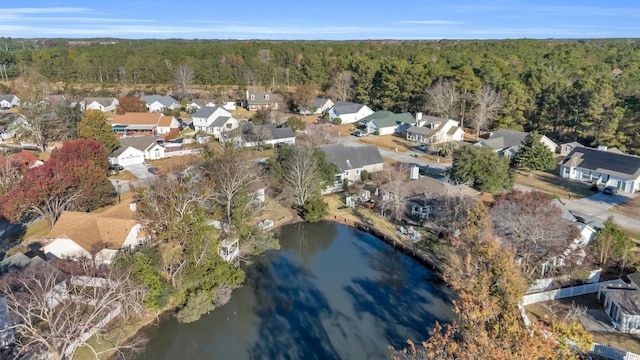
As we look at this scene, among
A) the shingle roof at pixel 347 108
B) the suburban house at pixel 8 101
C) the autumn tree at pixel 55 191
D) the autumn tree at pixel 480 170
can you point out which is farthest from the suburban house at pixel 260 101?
the autumn tree at pixel 480 170

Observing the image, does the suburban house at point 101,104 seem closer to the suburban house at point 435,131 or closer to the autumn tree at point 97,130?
the autumn tree at point 97,130

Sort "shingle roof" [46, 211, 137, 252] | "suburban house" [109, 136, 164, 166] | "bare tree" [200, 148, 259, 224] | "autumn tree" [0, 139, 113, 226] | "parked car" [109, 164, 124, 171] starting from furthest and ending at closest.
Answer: "suburban house" [109, 136, 164, 166] → "parked car" [109, 164, 124, 171] → "bare tree" [200, 148, 259, 224] → "autumn tree" [0, 139, 113, 226] → "shingle roof" [46, 211, 137, 252]

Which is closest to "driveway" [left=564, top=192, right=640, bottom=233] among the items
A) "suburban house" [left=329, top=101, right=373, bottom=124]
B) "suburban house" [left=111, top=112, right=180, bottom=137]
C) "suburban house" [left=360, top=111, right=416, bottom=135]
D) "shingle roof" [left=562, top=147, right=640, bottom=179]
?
"shingle roof" [left=562, top=147, right=640, bottom=179]

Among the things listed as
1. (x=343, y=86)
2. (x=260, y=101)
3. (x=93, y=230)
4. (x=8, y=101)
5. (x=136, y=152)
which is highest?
(x=343, y=86)

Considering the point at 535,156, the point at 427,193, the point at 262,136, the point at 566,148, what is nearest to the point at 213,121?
the point at 262,136

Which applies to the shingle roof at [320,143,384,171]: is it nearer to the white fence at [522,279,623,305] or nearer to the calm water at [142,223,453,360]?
the calm water at [142,223,453,360]

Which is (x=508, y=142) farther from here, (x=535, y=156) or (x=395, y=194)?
(x=395, y=194)

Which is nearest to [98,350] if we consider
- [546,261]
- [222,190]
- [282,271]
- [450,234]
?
[282,271]
